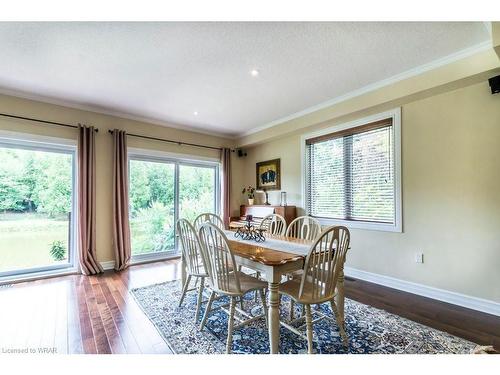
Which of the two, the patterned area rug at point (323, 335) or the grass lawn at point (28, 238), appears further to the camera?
the grass lawn at point (28, 238)

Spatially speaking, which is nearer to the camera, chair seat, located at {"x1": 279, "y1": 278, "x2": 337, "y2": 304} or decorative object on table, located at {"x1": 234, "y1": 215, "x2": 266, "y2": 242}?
chair seat, located at {"x1": 279, "y1": 278, "x2": 337, "y2": 304}

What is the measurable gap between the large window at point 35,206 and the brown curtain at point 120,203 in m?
0.60

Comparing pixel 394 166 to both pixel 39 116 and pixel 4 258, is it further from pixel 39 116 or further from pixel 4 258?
pixel 4 258

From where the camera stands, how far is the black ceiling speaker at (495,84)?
7.87ft

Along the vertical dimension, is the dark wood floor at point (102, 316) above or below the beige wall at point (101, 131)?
below

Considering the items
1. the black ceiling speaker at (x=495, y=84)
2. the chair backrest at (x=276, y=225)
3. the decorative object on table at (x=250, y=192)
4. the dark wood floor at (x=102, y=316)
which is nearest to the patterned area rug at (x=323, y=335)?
the dark wood floor at (x=102, y=316)

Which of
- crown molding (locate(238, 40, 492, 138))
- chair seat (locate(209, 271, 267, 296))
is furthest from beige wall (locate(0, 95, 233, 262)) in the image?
chair seat (locate(209, 271, 267, 296))

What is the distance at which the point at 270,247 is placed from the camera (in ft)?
7.47

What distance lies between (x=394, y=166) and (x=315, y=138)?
1.40m

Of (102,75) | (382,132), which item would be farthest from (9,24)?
(382,132)

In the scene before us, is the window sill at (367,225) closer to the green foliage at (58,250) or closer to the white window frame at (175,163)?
the white window frame at (175,163)

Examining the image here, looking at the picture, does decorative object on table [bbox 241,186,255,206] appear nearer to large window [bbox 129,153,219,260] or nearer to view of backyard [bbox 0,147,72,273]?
large window [bbox 129,153,219,260]

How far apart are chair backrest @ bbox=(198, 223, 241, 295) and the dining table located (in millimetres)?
99

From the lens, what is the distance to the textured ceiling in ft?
6.86
